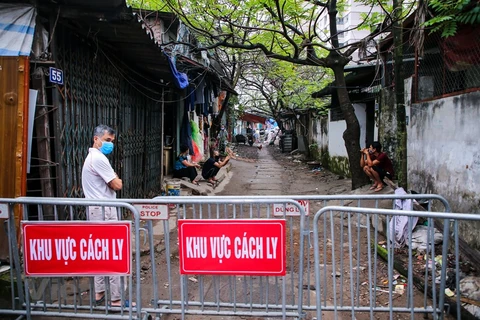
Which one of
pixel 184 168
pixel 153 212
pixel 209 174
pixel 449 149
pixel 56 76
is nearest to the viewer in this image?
pixel 153 212

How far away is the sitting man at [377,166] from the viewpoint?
8969 mm

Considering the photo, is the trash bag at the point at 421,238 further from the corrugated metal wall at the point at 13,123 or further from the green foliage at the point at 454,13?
the corrugated metal wall at the point at 13,123

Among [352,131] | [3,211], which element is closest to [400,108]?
[352,131]

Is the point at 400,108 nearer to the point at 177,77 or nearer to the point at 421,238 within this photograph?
the point at 421,238

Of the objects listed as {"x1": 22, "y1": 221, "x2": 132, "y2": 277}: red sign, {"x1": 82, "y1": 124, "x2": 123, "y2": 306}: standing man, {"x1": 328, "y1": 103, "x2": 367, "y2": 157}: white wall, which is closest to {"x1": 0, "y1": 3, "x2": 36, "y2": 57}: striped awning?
{"x1": 82, "y1": 124, "x2": 123, "y2": 306}: standing man

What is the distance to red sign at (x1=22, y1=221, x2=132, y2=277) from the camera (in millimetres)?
3346

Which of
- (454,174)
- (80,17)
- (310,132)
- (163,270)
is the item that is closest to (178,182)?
(163,270)

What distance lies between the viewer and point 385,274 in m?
5.05

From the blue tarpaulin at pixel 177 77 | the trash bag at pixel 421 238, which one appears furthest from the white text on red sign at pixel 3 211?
the trash bag at pixel 421 238

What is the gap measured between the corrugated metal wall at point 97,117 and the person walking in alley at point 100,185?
114 centimetres

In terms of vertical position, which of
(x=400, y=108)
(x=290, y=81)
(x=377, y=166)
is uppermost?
(x=290, y=81)

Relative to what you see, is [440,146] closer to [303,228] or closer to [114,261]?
[303,228]

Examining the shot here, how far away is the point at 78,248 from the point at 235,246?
1375mm

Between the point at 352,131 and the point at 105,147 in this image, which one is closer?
the point at 105,147
